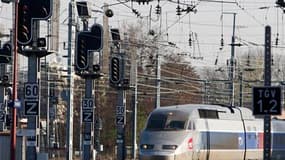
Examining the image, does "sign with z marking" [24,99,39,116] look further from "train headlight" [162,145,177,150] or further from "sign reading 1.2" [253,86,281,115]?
"sign reading 1.2" [253,86,281,115]

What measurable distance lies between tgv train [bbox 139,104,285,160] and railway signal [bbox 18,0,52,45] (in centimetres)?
1007

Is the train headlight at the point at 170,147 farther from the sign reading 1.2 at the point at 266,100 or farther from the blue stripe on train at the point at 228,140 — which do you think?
the sign reading 1.2 at the point at 266,100

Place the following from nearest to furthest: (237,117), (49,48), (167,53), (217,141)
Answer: (49,48)
(217,141)
(237,117)
(167,53)

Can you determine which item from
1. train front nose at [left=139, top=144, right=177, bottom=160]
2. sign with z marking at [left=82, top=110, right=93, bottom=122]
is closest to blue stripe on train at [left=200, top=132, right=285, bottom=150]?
train front nose at [left=139, top=144, right=177, bottom=160]

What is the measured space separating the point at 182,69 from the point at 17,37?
59908mm

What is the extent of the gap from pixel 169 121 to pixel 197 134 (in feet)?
4.72

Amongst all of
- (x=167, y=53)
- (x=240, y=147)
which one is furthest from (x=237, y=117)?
(x=167, y=53)

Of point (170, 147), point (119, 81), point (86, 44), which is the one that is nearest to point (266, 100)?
point (170, 147)

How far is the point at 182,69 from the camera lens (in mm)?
87375

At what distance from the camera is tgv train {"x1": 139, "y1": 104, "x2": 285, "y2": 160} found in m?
37.3

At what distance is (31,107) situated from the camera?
90.6ft

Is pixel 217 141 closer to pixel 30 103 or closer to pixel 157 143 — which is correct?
pixel 157 143

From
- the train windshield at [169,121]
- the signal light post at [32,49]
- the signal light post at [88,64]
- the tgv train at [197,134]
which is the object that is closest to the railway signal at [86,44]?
the signal light post at [88,64]

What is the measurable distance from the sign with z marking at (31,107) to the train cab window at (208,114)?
1334cm
